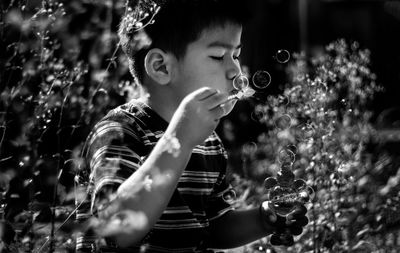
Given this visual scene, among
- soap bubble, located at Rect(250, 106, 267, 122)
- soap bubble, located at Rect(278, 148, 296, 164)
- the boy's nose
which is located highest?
soap bubble, located at Rect(250, 106, 267, 122)

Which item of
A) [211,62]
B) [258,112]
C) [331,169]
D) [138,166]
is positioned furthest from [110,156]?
[331,169]

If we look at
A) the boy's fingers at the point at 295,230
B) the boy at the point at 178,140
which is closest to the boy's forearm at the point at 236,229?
the boy at the point at 178,140

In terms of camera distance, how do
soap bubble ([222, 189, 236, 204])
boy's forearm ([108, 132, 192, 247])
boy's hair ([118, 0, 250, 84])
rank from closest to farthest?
boy's forearm ([108, 132, 192, 247]) < boy's hair ([118, 0, 250, 84]) < soap bubble ([222, 189, 236, 204])

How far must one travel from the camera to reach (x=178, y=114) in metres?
1.90

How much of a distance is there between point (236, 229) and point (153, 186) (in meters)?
0.77

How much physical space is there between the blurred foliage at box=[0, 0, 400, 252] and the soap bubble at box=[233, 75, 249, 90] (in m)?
0.30

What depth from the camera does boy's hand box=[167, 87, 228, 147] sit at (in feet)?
6.17

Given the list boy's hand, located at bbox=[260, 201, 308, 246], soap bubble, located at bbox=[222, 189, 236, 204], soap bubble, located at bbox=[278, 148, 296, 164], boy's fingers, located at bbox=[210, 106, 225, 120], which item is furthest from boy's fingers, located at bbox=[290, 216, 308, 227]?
boy's fingers, located at bbox=[210, 106, 225, 120]

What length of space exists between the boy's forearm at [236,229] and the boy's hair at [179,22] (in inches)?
22.4

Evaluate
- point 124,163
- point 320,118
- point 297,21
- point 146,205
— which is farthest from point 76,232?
point 297,21

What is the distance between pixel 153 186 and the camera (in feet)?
6.06

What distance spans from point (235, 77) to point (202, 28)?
230 millimetres

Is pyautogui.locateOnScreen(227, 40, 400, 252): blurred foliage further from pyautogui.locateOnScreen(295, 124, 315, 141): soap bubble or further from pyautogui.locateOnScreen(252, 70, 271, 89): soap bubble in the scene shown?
pyautogui.locateOnScreen(252, 70, 271, 89): soap bubble

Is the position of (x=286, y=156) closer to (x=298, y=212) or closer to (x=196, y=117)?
(x=298, y=212)
